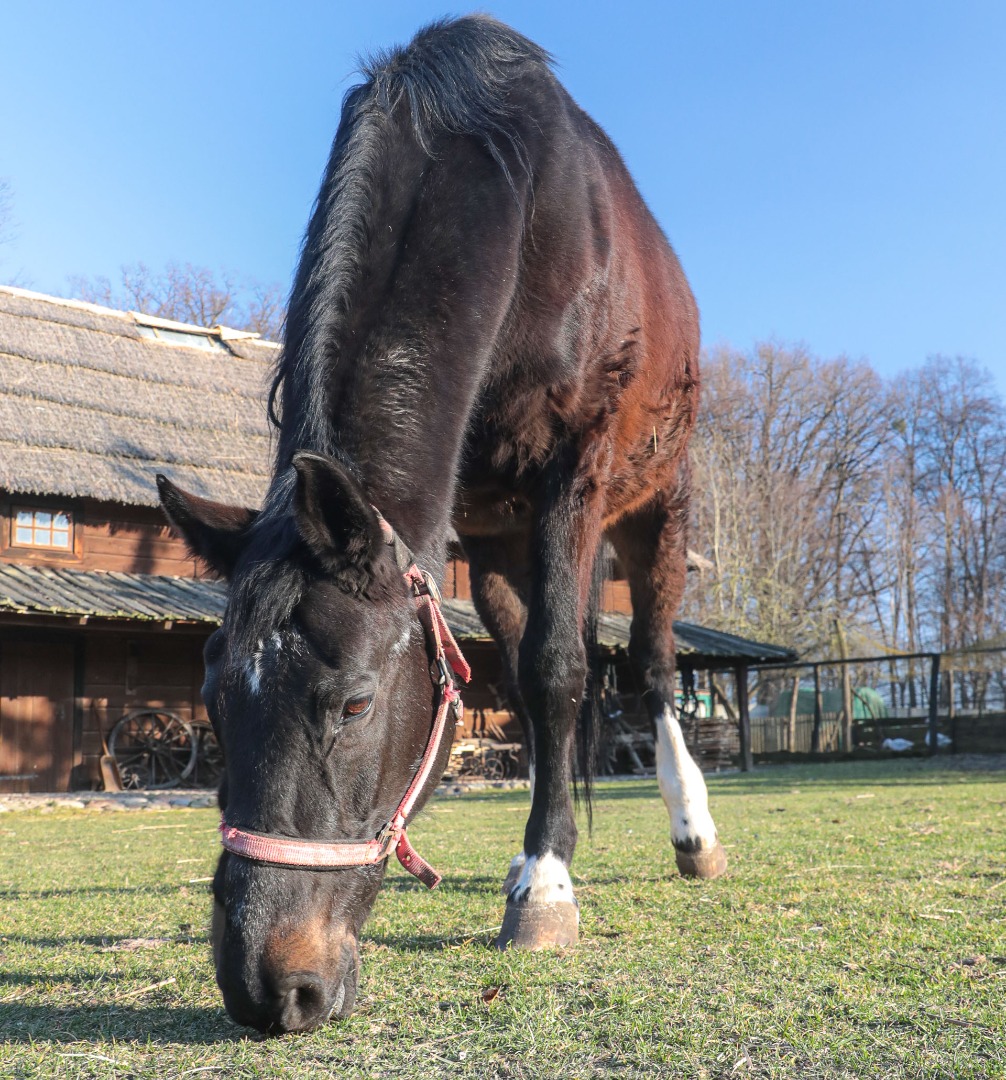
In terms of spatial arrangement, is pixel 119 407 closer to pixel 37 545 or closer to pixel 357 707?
pixel 37 545

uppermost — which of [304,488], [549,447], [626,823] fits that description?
[549,447]

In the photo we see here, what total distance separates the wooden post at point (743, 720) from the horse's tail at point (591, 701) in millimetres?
15053

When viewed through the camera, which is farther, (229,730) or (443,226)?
(443,226)

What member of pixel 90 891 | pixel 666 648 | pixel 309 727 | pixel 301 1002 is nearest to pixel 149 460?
pixel 90 891

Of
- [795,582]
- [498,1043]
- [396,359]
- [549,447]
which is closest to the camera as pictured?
[498,1043]

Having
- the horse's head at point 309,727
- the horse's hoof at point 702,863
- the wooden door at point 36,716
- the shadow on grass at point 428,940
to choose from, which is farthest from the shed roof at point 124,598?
the horse's head at point 309,727

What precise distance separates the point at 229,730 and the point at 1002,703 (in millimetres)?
21380

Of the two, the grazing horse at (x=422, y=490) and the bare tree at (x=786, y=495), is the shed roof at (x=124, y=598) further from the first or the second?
the bare tree at (x=786, y=495)

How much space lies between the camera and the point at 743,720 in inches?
764

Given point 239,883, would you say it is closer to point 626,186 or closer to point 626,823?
point 626,186

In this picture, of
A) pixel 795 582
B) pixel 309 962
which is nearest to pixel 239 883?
pixel 309 962

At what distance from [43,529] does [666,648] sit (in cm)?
1357

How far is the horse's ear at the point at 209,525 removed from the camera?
2148 millimetres

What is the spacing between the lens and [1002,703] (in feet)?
66.3
